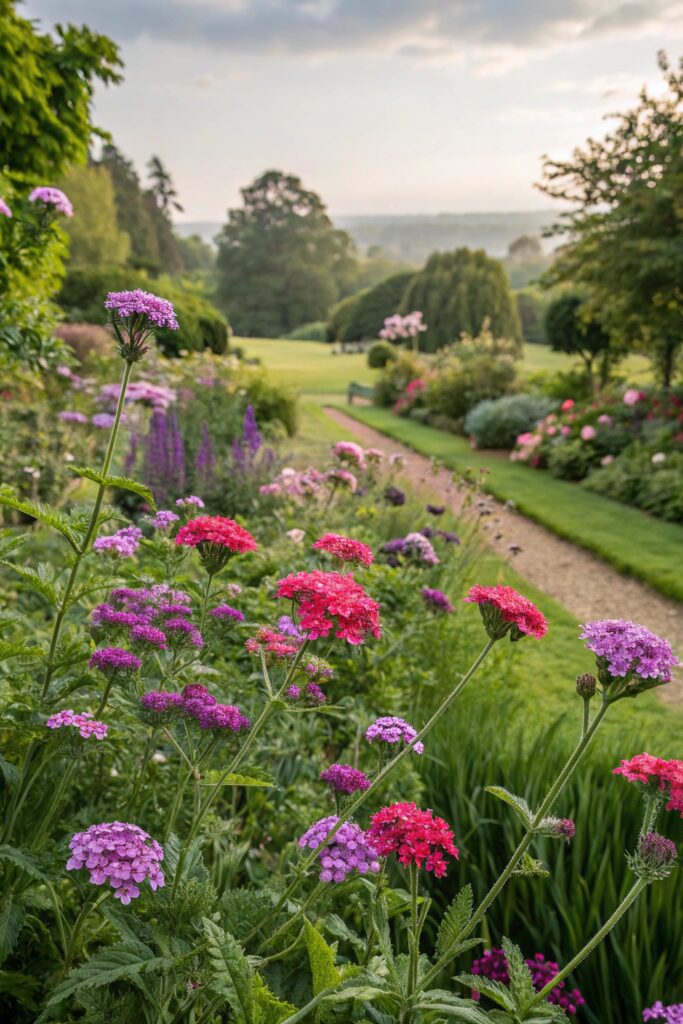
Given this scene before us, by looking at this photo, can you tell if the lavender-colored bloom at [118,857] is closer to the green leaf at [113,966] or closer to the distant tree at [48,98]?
the green leaf at [113,966]

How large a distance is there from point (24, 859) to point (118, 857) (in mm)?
248

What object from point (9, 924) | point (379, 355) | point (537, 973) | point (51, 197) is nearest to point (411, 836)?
point (9, 924)

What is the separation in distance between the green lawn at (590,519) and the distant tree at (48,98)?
3.72 meters

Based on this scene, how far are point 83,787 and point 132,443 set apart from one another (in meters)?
4.92

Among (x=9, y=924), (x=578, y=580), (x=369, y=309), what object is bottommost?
(x=578, y=580)

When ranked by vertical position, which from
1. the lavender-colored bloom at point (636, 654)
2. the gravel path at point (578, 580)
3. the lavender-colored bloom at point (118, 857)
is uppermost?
the lavender-colored bloom at point (636, 654)

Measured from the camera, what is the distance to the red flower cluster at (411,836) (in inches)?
47.8

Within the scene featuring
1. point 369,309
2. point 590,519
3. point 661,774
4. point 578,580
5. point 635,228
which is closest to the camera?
point 661,774

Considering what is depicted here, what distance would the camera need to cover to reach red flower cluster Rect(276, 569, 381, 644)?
1257mm

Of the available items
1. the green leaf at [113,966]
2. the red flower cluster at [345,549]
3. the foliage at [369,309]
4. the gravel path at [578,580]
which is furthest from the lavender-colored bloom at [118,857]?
the foliage at [369,309]

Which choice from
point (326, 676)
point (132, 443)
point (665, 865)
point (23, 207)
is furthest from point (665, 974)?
point (132, 443)

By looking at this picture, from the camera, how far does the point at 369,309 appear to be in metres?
37.2

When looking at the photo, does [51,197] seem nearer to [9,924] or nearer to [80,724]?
[80,724]

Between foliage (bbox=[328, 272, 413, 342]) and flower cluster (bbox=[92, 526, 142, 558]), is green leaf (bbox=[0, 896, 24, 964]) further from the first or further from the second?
foliage (bbox=[328, 272, 413, 342])
